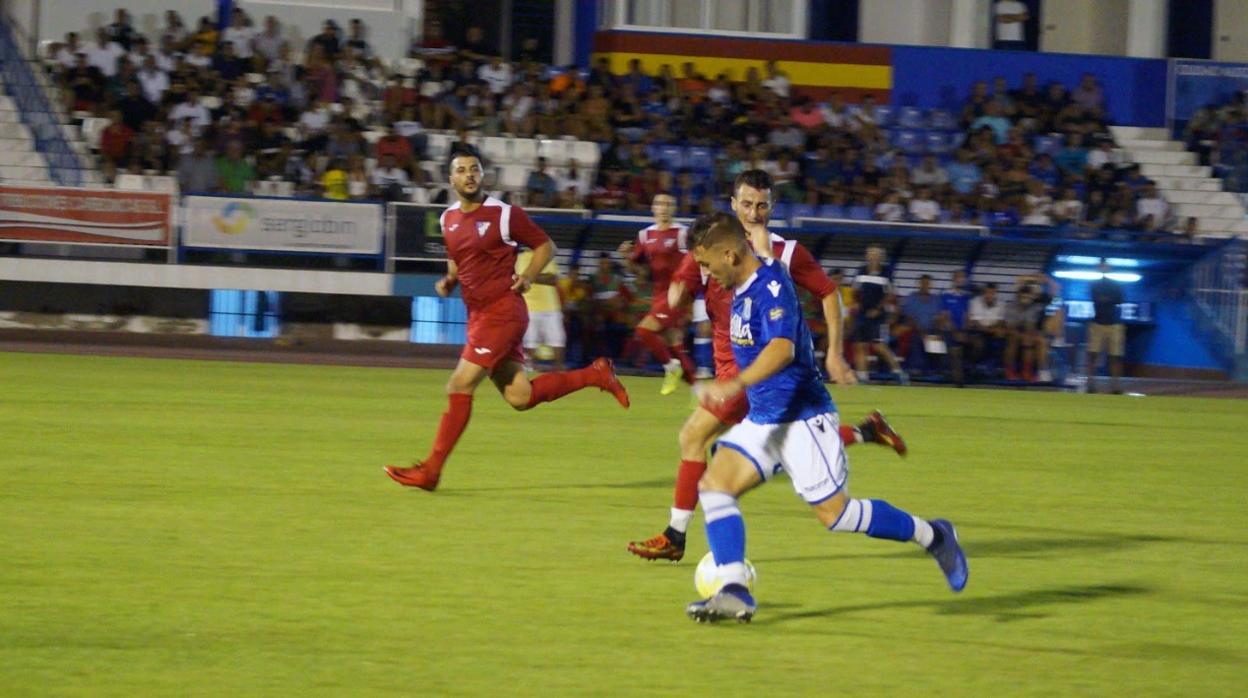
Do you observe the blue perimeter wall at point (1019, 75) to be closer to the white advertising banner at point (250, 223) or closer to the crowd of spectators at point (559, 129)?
the crowd of spectators at point (559, 129)

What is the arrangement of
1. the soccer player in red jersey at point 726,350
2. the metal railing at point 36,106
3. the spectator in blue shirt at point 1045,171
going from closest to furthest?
1. the soccer player in red jersey at point 726,350
2. the metal railing at point 36,106
3. the spectator in blue shirt at point 1045,171

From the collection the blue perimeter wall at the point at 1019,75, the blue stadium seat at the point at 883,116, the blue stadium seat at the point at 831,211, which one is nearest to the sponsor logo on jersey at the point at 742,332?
the blue stadium seat at the point at 831,211

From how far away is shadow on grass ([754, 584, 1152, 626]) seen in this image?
6.58 metres

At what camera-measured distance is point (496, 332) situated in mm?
9922

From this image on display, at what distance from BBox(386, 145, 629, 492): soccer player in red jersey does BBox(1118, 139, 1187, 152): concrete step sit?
983 inches

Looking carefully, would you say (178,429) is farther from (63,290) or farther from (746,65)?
(746,65)

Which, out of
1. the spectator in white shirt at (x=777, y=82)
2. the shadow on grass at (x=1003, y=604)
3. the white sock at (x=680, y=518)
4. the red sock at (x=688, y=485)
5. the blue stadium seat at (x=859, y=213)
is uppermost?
the spectator in white shirt at (x=777, y=82)

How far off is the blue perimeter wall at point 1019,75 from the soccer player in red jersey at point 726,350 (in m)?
25.4

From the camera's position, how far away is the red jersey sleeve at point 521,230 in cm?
998

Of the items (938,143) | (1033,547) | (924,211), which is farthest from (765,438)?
(938,143)

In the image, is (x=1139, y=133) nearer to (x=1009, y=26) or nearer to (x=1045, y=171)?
(x=1009, y=26)

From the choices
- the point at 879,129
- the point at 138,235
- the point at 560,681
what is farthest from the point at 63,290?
the point at 560,681

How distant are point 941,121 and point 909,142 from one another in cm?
140

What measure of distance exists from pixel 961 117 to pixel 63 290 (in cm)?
→ 1675
